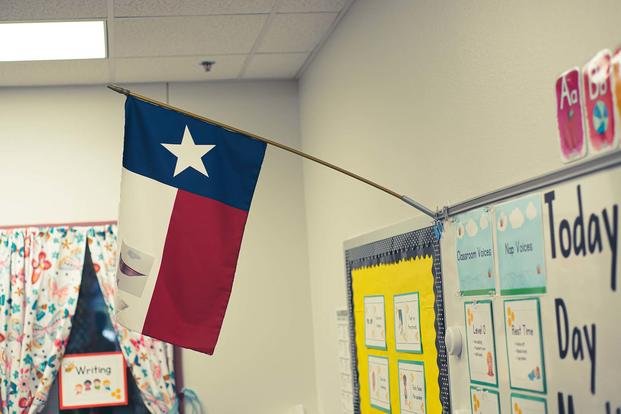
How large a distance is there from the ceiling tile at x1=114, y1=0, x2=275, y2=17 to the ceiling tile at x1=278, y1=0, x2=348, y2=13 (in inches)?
2.5

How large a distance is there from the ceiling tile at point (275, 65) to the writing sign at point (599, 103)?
2807 millimetres

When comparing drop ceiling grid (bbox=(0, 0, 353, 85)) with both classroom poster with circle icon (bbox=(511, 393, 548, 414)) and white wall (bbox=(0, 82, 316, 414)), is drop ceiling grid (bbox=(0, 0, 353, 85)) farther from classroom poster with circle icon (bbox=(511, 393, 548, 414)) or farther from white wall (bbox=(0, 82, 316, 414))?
classroom poster with circle icon (bbox=(511, 393, 548, 414))

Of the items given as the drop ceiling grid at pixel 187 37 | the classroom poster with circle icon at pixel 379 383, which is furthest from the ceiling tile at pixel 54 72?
the classroom poster with circle icon at pixel 379 383

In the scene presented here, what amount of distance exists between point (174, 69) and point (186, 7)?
3.19ft

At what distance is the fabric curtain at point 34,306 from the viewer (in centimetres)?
460

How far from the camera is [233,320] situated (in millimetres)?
4965

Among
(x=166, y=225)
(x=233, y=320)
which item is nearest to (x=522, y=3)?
(x=166, y=225)

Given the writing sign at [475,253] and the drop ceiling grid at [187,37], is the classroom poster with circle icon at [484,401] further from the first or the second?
the drop ceiling grid at [187,37]

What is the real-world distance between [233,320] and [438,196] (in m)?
2.25

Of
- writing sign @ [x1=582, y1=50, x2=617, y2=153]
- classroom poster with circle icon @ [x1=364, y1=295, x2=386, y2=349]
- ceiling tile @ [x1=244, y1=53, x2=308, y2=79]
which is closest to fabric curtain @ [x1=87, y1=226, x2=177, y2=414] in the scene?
ceiling tile @ [x1=244, y1=53, x2=308, y2=79]

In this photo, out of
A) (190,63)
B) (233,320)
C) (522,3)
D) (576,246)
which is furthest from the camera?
(233,320)

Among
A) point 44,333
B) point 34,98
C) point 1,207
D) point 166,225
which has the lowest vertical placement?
point 44,333

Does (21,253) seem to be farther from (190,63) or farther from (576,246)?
(576,246)

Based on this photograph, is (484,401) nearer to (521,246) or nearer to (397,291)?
(521,246)
